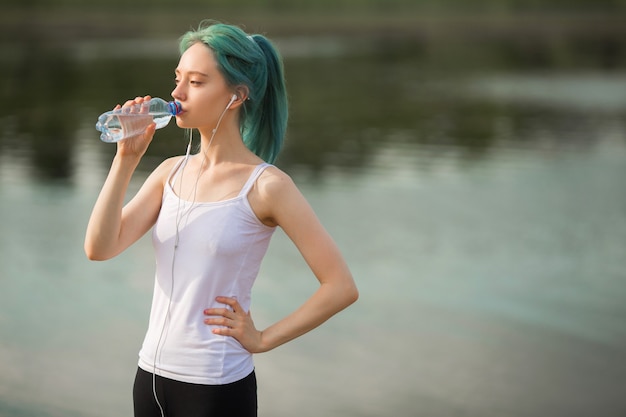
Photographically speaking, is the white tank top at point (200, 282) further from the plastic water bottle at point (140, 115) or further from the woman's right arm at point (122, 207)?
the plastic water bottle at point (140, 115)

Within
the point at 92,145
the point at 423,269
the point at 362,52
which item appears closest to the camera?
the point at 423,269

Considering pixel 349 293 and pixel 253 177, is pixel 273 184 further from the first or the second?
pixel 349 293

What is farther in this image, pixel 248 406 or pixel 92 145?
pixel 92 145

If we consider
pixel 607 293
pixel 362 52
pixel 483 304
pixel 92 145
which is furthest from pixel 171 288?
pixel 362 52

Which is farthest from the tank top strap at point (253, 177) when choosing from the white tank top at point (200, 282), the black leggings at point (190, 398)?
the black leggings at point (190, 398)

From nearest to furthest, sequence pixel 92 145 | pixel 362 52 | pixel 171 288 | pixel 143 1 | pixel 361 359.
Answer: pixel 171 288
pixel 361 359
pixel 92 145
pixel 362 52
pixel 143 1

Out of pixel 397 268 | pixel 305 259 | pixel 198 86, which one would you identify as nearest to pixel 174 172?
pixel 198 86

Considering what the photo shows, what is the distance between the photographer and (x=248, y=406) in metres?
2.66

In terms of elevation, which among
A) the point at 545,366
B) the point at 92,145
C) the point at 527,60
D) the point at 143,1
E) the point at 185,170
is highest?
the point at 143,1

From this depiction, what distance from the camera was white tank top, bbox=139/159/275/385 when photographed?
2.57 metres

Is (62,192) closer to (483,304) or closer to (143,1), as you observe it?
(483,304)

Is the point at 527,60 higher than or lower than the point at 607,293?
higher

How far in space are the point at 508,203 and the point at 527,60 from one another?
23675mm

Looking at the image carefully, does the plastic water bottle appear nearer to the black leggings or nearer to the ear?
the ear
